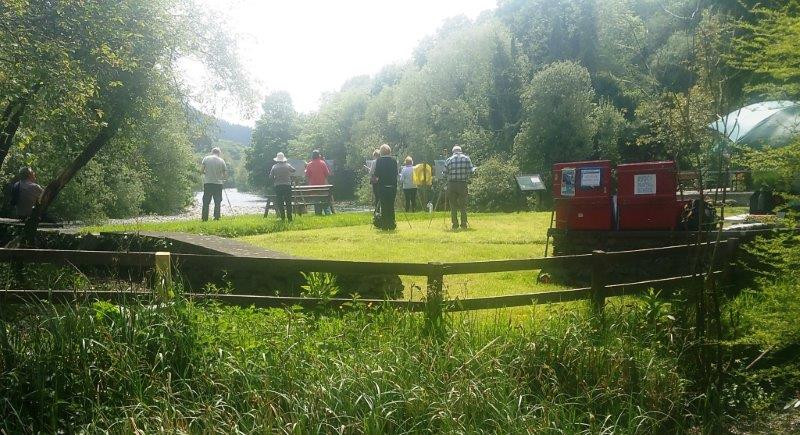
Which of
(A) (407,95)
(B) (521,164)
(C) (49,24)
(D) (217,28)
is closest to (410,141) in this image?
(A) (407,95)

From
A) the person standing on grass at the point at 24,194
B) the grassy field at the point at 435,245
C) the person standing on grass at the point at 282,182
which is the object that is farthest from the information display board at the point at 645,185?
the person standing on grass at the point at 282,182

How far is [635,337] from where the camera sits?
5.75 m

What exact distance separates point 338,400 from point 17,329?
2.37 m

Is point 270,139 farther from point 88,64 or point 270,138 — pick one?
point 88,64

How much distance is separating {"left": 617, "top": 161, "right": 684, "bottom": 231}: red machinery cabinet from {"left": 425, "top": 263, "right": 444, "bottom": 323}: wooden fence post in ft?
14.7

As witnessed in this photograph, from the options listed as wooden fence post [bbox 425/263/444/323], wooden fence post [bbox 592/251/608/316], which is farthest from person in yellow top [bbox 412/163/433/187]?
wooden fence post [bbox 425/263/444/323]

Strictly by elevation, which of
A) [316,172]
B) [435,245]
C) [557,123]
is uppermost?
[557,123]

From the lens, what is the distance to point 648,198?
9.52m

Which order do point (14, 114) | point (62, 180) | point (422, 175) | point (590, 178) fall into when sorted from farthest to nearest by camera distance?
point (422, 175), point (62, 180), point (14, 114), point (590, 178)

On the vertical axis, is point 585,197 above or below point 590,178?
below

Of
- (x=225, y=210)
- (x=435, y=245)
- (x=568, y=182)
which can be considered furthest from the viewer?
(x=225, y=210)

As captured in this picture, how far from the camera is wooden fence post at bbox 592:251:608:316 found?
641cm

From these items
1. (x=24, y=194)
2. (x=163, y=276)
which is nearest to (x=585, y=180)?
(x=163, y=276)

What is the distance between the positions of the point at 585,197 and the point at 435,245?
3.66m
